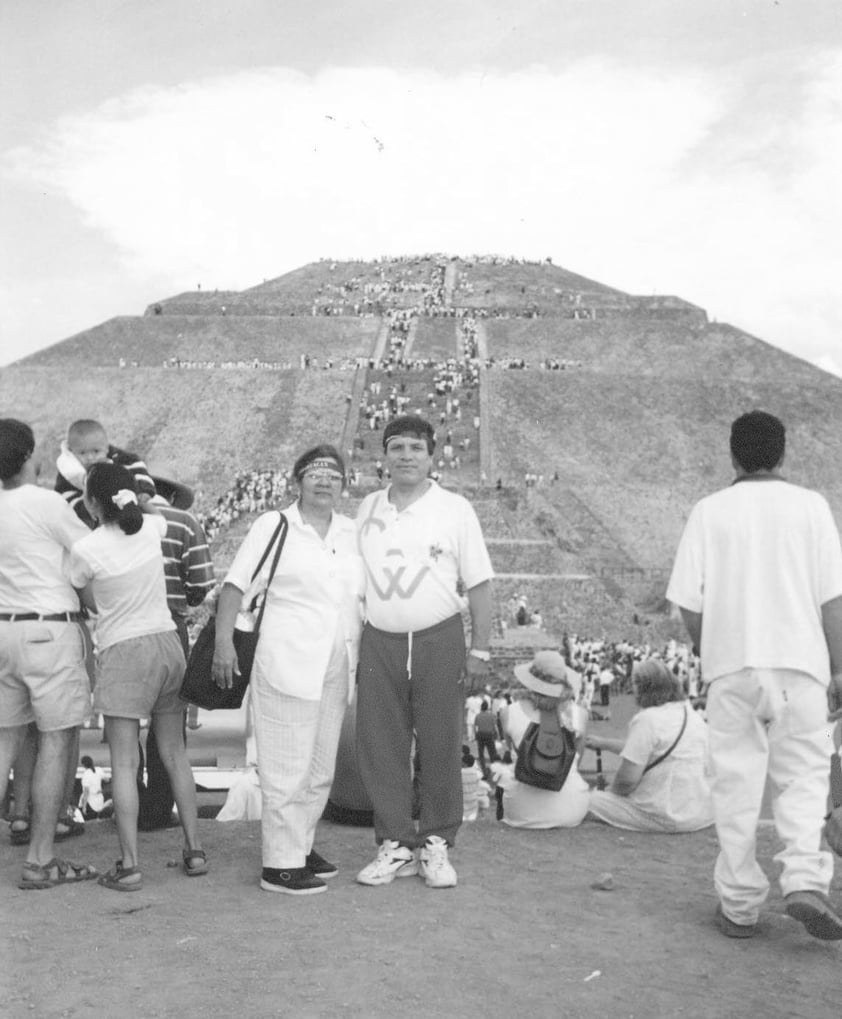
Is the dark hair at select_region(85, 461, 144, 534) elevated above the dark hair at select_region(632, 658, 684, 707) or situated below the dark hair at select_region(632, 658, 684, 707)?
above

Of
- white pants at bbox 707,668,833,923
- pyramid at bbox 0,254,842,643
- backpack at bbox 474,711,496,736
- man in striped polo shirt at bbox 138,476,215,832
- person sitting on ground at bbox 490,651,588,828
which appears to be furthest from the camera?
pyramid at bbox 0,254,842,643

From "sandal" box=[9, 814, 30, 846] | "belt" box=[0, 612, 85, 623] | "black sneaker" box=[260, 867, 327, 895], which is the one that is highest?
"belt" box=[0, 612, 85, 623]

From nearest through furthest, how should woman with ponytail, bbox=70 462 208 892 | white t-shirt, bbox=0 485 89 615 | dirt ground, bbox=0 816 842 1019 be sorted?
dirt ground, bbox=0 816 842 1019, woman with ponytail, bbox=70 462 208 892, white t-shirt, bbox=0 485 89 615

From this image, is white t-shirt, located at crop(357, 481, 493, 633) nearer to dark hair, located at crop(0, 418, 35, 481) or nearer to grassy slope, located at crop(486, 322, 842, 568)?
dark hair, located at crop(0, 418, 35, 481)

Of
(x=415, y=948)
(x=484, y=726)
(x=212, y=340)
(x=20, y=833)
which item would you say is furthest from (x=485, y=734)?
(x=212, y=340)

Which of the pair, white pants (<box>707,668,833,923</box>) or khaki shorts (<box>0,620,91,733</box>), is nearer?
white pants (<box>707,668,833,923</box>)

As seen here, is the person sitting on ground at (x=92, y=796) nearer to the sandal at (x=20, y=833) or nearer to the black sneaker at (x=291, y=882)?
the sandal at (x=20, y=833)

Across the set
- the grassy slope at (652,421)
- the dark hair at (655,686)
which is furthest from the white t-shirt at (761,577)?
the grassy slope at (652,421)

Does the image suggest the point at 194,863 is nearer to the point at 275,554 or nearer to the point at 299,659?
the point at 299,659

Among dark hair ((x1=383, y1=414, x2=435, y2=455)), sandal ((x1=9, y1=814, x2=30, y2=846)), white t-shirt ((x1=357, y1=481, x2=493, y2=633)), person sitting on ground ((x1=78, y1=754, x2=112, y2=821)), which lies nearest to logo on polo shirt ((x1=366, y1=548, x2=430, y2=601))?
white t-shirt ((x1=357, y1=481, x2=493, y2=633))
